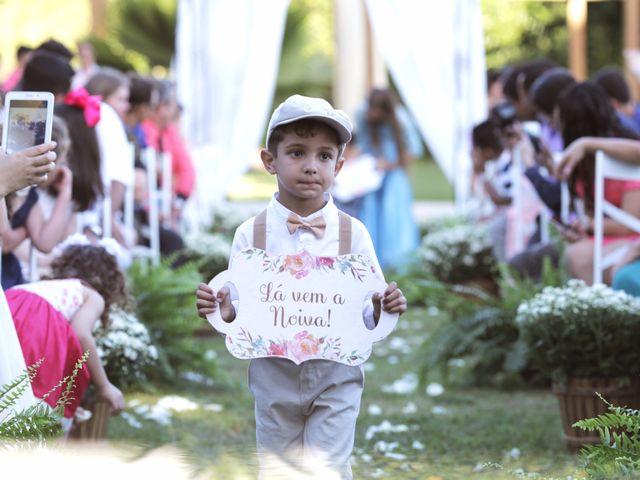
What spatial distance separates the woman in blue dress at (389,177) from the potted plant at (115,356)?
8.20 m

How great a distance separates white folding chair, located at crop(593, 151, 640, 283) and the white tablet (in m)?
2.99

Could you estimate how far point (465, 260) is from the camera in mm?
11742

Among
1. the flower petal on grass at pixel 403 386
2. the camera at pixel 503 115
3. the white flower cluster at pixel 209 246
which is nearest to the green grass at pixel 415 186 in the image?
the white flower cluster at pixel 209 246

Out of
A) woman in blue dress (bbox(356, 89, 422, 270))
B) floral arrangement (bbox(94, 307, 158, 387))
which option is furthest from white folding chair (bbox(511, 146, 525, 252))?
woman in blue dress (bbox(356, 89, 422, 270))

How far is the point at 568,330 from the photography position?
5.88 m

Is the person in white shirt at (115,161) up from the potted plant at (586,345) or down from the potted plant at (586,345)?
up

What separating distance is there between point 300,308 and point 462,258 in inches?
305

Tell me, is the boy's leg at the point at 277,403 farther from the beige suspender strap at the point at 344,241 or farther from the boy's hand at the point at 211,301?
the beige suspender strap at the point at 344,241

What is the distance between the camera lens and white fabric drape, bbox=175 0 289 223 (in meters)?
13.8

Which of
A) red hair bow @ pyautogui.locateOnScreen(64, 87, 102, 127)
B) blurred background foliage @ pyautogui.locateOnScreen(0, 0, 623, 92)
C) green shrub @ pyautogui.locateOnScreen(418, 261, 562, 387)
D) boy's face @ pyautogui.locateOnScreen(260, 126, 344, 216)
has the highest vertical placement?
blurred background foliage @ pyautogui.locateOnScreen(0, 0, 623, 92)

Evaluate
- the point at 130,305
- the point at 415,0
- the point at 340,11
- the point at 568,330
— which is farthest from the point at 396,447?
the point at 340,11

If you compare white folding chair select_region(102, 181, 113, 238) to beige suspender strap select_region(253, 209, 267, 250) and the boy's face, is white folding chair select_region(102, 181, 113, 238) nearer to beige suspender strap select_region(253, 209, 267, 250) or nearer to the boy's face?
beige suspender strap select_region(253, 209, 267, 250)

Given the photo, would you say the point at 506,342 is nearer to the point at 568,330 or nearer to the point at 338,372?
the point at 568,330

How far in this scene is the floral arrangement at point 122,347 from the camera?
18.8ft
